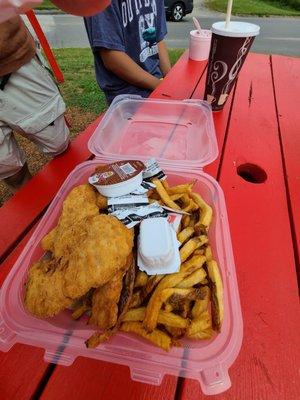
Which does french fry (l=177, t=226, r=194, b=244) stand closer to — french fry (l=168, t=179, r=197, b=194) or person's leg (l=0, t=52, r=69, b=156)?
french fry (l=168, t=179, r=197, b=194)

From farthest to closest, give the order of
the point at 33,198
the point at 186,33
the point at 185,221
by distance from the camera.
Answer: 1. the point at 186,33
2. the point at 33,198
3. the point at 185,221

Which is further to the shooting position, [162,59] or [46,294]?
[162,59]

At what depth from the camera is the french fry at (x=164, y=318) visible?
0.54 meters

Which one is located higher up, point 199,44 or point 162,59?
point 199,44

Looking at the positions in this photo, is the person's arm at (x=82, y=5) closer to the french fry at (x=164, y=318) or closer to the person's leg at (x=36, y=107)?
the french fry at (x=164, y=318)

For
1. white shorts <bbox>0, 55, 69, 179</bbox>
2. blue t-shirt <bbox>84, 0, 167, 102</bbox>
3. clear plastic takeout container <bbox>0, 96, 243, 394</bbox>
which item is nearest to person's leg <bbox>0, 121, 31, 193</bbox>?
white shorts <bbox>0, 55, 69, 179</bbox>

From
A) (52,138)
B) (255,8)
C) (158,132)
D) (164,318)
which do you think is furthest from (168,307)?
(255,8)

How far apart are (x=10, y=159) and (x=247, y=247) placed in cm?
105

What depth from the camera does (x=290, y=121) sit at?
1.26 meters

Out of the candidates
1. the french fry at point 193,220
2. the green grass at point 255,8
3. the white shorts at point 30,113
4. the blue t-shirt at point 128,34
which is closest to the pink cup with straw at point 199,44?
the blue t-shirt at point 128,34

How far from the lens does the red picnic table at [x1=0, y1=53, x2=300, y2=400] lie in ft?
1.74

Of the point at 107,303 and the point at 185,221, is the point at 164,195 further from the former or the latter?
the point at 107,303

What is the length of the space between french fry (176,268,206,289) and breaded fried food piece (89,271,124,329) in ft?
0.39

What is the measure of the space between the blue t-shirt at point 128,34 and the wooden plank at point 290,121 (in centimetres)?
73
